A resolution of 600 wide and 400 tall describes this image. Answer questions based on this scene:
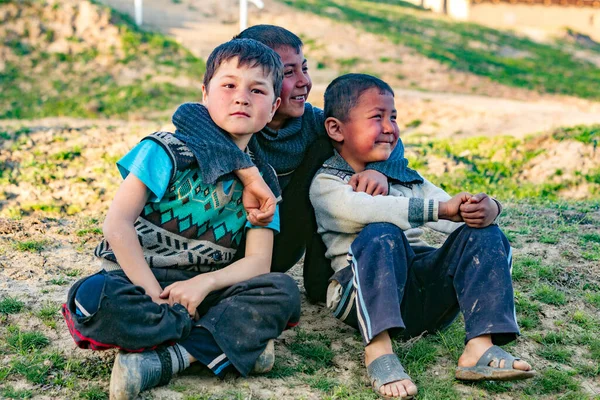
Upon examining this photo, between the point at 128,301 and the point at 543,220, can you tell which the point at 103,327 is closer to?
the point at 128,301

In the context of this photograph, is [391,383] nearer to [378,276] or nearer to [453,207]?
[378,276]

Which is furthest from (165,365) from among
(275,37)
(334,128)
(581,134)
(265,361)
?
(581,134)

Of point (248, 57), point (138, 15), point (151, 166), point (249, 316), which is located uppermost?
point (248, 57)

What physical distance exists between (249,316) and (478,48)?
63.5 ft

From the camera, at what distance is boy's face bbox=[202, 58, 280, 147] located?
300 cm

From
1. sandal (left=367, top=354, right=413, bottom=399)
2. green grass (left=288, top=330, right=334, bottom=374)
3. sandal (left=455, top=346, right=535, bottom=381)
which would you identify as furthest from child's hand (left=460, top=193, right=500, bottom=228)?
green grass (left=288, top=330, right=334, bottom=374)

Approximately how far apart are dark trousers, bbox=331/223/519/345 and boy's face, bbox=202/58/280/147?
0.65m

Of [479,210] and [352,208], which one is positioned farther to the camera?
[352,208]

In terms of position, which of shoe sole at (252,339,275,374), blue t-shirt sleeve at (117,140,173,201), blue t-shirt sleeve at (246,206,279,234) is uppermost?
blue t-shirt sleeve at (117,140,173,201)

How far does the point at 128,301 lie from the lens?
2.67 meters

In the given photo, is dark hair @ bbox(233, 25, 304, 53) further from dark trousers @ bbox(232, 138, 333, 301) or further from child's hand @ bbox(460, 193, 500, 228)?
child's hand @ bbox(460, 193, 500, 228)

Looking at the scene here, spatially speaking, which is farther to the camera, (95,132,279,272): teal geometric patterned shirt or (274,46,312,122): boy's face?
(274,46,312,122): boy's face

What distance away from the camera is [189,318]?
2822mm

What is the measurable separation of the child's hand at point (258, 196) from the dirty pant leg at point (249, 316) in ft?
0.76
